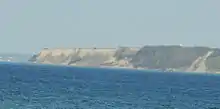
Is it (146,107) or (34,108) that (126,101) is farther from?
(34,108)

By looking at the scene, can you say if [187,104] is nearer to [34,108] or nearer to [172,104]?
[172,104]

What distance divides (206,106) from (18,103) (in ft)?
66.5

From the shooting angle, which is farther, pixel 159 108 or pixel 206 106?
pixel 206 106

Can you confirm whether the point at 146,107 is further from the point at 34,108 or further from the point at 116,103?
the point at 34,108

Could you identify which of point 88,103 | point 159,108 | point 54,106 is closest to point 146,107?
point 159,108

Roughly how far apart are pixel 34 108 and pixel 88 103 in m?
9.46

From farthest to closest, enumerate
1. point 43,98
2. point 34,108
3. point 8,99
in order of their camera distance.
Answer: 1. point 43,98
2. point 8,99
3. point 34,108

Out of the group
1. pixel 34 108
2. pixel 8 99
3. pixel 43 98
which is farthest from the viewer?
pixel 43 98

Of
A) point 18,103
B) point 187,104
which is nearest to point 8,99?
point 18,103

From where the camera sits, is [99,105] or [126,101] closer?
[99,105]

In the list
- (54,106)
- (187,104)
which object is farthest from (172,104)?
(54,106)

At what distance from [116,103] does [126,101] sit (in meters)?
3.41

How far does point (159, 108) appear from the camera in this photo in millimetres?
61656

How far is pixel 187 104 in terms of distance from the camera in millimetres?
69062
